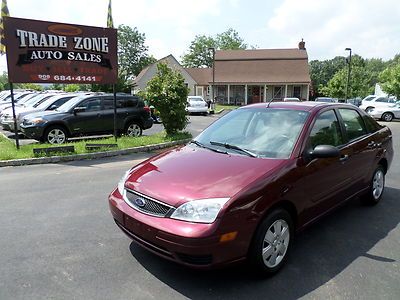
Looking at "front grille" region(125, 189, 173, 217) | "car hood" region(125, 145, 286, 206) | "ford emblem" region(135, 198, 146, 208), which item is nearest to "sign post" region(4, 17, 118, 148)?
"car hood" region(125, 145, 286, 206)

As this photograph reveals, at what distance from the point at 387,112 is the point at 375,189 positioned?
2040cm

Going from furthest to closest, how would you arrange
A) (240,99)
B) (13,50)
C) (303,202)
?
(240,99) → (13,50) → (303,202)

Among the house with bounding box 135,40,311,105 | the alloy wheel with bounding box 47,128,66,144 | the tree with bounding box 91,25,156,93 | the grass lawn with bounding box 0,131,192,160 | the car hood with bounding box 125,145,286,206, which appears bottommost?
the grass lawn with bounding box 0,131,192,160

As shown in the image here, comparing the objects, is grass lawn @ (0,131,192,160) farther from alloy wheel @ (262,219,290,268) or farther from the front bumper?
alloy wheel @ (262,219,290,268)

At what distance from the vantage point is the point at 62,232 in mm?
4289

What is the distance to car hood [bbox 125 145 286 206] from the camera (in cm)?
307

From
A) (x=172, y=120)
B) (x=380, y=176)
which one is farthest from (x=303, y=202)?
(x=172, y=120)

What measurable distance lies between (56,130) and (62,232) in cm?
752

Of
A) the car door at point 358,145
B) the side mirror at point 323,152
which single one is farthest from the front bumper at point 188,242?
the car door at point 358,145

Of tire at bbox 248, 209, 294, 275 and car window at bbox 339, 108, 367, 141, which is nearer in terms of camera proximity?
tire at bbox 248, 209, 294, 275

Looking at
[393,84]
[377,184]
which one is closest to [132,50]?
[393,84]

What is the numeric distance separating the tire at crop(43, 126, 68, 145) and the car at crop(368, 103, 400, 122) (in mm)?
20422

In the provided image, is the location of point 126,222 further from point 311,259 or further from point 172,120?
point 172,120

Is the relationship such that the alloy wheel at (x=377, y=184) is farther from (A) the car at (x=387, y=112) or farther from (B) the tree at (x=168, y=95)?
(A) the car at (x=387, y=112)
